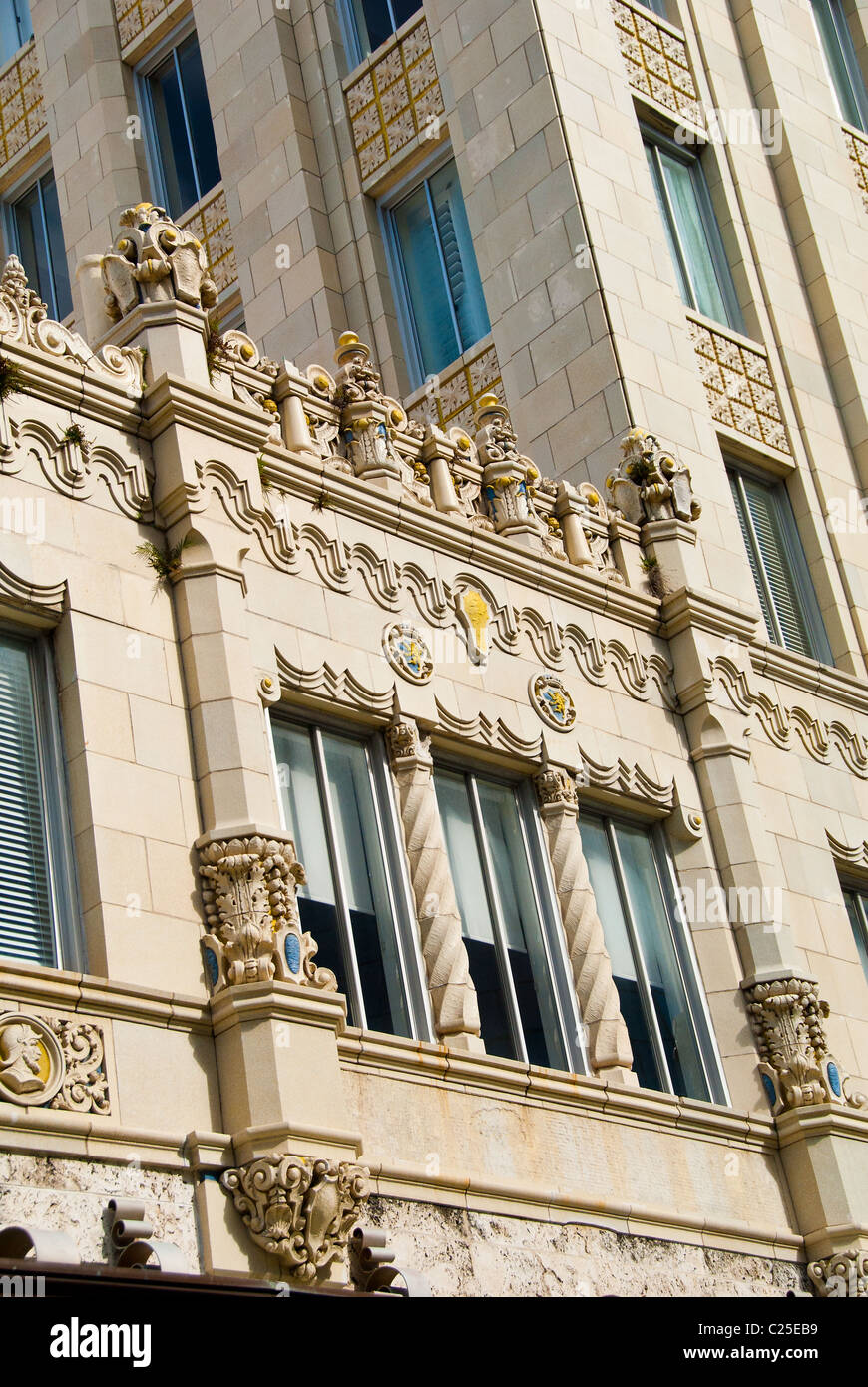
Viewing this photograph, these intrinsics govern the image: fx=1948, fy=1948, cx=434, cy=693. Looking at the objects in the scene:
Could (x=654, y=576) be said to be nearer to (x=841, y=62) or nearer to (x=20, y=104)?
(x=841, y=62)

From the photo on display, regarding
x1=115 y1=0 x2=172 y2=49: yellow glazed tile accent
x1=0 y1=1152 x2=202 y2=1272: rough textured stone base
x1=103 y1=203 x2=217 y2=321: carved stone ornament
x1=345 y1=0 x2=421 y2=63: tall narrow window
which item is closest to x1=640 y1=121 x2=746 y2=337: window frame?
x1=345 y1=0 x2=421 y2=63: tall narrow window

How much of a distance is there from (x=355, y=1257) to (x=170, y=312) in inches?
288

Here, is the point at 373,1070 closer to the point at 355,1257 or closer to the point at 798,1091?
the point at 355,1257

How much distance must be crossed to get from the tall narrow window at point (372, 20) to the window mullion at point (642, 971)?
1213cm

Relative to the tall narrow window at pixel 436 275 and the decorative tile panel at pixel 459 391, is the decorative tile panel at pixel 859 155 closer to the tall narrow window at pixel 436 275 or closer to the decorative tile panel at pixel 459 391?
the tall narrow window at pixel 436 275

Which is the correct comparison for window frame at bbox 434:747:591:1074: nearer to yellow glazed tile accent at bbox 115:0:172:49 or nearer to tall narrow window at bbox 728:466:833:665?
tall narrow window at bbox 728:466:833:665

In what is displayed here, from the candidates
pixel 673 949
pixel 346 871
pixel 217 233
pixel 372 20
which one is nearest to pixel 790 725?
pixel 673 949

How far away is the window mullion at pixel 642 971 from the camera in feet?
54.0

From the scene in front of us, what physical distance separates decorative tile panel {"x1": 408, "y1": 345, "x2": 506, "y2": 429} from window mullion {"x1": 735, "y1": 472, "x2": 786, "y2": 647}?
326cm

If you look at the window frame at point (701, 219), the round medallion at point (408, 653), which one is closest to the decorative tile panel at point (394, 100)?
the window frame at point (701, 219)

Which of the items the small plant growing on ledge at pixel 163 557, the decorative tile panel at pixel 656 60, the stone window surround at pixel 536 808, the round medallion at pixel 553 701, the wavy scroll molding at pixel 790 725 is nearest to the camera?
the small plant growing on ledge at pixel 163 557

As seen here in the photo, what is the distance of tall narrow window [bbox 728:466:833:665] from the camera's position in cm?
2250

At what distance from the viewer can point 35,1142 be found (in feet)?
36.5
